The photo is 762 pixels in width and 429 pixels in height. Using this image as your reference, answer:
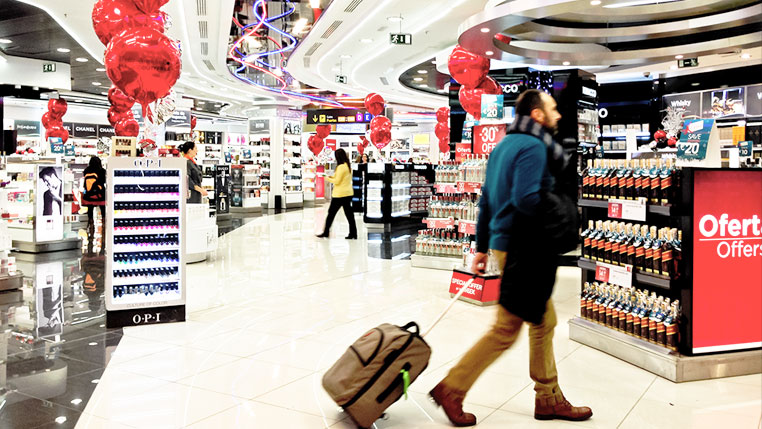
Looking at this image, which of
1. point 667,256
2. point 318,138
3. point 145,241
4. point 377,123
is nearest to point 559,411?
point 667,256

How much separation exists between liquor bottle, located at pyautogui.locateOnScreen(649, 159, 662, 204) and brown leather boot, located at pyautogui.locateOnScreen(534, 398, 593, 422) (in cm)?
142

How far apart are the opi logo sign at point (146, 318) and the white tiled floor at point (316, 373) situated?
0.12m

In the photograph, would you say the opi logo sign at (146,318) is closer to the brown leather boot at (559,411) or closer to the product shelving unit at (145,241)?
the product shelving unit at (145,241)

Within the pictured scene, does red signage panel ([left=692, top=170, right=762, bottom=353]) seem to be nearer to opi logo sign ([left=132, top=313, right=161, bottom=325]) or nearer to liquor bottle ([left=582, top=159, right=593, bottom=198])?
liquor bottle ([left=582, top=159, right=593, bottom=198])

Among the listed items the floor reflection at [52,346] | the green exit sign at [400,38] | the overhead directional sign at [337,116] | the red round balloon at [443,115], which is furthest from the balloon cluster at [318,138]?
the floor reflection at [52,346]

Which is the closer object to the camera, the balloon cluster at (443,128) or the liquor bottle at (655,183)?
the liquor bottle at (655,183)

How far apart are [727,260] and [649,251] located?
0.44 metres

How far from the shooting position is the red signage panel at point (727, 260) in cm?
346

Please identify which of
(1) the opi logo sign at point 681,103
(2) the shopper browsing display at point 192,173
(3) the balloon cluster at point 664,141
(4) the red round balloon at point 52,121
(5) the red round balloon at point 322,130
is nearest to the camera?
(2) the shopper browsing display at point 192,173

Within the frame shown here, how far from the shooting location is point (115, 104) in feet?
33.3

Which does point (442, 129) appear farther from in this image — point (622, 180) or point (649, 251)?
point (649, 251)

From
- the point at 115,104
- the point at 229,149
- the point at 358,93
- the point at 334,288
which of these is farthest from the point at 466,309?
the point at 229,149

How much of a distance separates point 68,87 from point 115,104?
3.64 meters

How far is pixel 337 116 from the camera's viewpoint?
58.0ft
